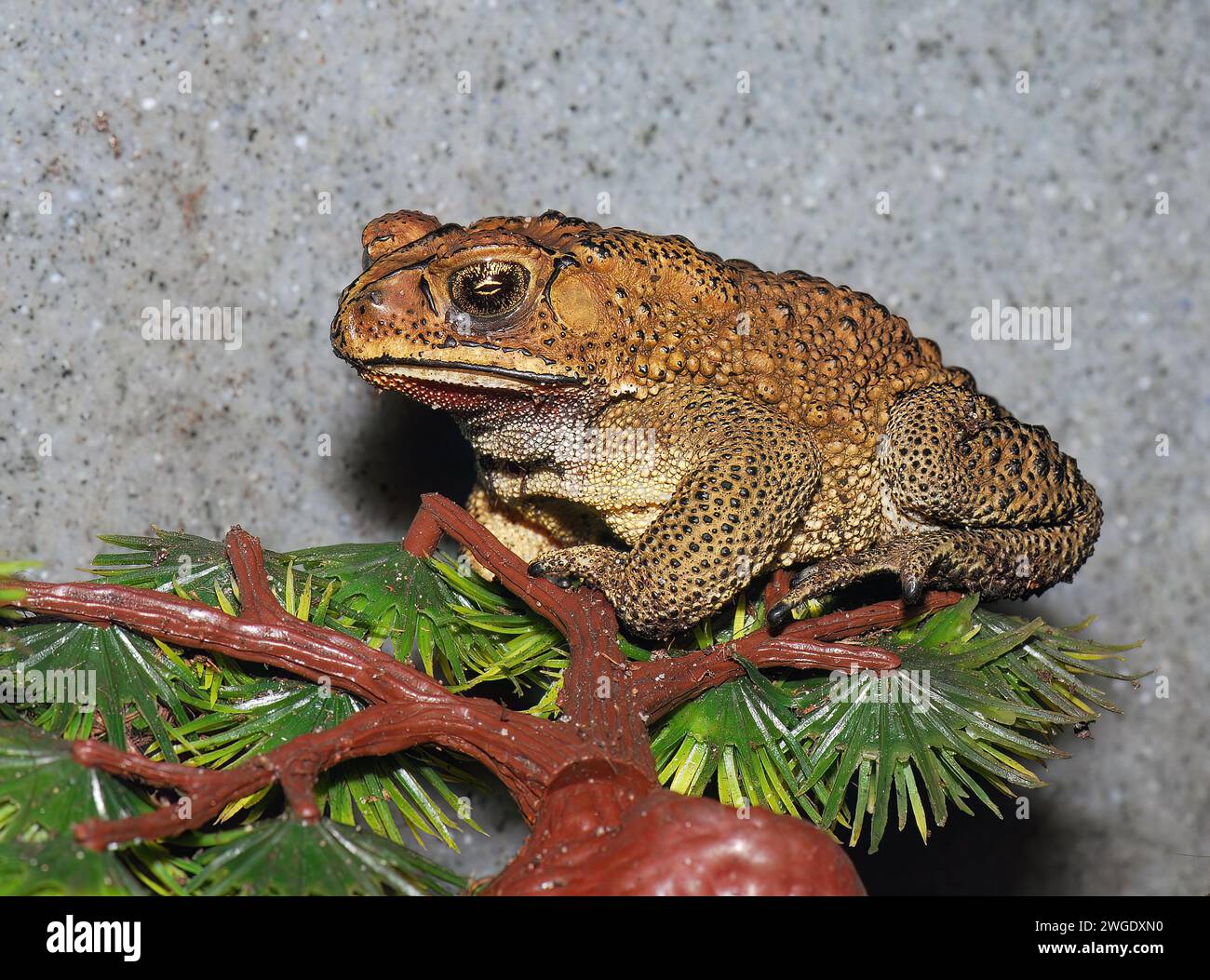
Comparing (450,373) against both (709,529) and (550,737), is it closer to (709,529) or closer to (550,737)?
(709,529)

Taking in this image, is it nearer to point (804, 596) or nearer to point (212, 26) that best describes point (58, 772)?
point (804, 596)

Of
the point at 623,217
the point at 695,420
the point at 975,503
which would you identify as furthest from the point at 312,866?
the point at 623,217

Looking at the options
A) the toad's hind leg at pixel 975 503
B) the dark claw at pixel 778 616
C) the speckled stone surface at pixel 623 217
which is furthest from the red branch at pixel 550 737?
the speckled stone surface at pixel 623 217

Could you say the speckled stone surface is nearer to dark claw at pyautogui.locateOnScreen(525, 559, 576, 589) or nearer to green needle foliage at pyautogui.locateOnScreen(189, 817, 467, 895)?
dark claw at pyautogui.locateOnScreen(525, 559, 576, 589)

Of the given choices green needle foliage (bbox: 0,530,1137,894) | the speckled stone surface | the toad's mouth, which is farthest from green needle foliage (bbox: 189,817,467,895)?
the speckled stone surface

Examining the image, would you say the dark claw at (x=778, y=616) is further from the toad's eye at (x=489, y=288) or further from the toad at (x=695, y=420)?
the toad's eye at (x=489, y=288)
